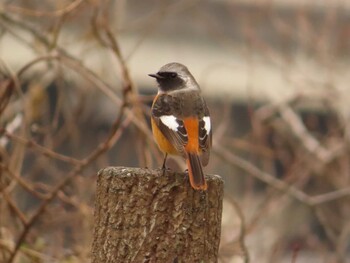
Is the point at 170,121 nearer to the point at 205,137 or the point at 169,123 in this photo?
the point at 169,123

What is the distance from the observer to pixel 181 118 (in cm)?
580

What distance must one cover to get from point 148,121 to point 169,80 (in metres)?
7.12

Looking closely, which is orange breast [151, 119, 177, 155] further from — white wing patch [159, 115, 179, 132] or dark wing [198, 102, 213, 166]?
dark wing [198, 102, 213, 166]

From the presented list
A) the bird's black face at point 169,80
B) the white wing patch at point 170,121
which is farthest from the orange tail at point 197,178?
the bird's black face at point 169,80

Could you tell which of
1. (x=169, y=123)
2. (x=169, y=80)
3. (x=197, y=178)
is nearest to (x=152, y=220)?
(x=197, y=178)

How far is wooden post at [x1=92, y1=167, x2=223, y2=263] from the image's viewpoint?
4301 millimetres

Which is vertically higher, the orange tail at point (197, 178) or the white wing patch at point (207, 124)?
the white wing patch at point (207, 124)

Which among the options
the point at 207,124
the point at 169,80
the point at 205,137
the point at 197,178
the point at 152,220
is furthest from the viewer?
the point at 169,80

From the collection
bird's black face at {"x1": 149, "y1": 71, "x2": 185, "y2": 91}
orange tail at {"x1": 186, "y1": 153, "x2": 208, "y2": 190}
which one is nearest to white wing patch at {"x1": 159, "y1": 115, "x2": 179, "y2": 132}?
bird's black face at {"x1": 149, "y1": 71, "x2": 185, "y2": 91}

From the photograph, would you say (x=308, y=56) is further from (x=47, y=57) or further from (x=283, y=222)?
(x=47, y=57)

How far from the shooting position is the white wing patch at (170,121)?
571 centimetres

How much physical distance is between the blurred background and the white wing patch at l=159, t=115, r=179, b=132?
1008 mm

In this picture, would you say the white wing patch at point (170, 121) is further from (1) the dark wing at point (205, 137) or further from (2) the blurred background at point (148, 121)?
(2) the blurred background at point (148, 121)

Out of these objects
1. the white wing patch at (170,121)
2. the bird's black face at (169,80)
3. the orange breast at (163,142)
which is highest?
the bird's black face at (169,80)
